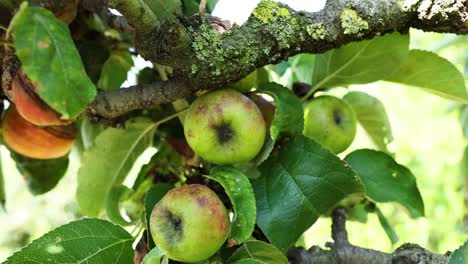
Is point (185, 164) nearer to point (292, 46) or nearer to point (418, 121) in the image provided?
point (292, 46)

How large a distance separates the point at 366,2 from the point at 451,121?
414cm

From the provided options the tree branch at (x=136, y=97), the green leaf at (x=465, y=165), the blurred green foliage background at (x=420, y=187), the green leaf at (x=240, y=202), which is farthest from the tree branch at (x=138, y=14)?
the blurred green foliage background at (x=420, y=187)

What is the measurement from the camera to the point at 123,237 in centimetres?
89

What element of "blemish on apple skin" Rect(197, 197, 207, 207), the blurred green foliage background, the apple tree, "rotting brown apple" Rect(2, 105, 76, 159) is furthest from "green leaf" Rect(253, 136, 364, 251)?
the blurred green foliage background

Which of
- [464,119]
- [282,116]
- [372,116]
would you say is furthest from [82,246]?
[464,119]

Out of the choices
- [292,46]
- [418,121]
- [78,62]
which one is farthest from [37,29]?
[418,121]

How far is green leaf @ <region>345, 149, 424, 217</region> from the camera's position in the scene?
101cm

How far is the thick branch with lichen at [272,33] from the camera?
2.60ft

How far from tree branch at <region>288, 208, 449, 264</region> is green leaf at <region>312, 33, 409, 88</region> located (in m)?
0.28

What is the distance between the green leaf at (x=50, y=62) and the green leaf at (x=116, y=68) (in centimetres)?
54

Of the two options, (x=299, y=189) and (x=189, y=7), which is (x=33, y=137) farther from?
(x=299, y=189)

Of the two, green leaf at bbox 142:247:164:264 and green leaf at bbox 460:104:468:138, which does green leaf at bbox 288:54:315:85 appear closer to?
green leaf at bbox 142:247:164:264

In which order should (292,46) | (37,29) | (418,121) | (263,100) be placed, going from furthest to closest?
A: (418,121), (263,100), (292,46), (37,29)

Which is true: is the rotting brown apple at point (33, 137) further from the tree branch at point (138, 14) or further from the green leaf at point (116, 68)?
the tree branch at point (138, 14)
